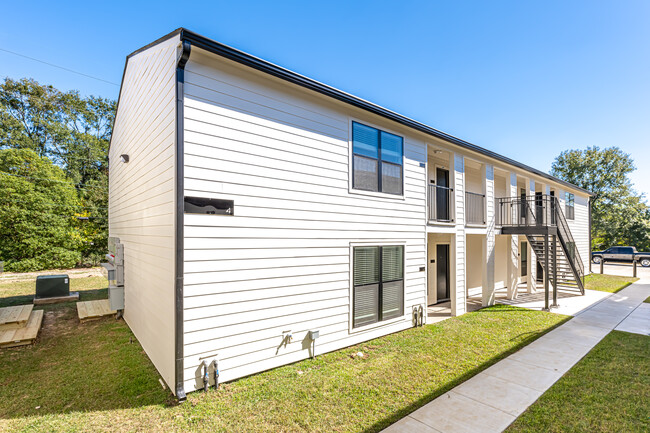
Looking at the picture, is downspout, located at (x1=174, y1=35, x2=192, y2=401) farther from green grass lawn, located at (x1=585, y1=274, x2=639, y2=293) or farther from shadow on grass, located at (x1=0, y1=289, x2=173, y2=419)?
green grass lawn, located at (x1=585, y1=274, x2=639, y2=293)

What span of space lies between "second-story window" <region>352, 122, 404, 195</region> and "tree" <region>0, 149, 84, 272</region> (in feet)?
64.5

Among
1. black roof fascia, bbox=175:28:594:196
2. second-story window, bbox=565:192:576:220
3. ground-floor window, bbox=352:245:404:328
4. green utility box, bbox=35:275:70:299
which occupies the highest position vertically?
black roof fascia, bbox=175:28:594:196

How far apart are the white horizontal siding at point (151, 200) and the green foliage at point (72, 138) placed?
1515cm

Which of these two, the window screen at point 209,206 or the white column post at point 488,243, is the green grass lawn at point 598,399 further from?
the window screen at point 209,206

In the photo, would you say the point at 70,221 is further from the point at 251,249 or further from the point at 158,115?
the point at 251,249

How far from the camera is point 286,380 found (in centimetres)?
433

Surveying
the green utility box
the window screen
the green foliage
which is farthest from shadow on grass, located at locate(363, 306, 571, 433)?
the green foliage

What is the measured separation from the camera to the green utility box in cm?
930

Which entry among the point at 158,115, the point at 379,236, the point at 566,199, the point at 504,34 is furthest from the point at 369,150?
the point at 566,199

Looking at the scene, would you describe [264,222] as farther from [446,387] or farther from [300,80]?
[446,387]

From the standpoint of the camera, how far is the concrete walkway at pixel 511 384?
3357 mm

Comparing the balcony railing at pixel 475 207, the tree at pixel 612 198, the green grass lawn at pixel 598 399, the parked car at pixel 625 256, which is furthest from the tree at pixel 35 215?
the tree at pixel 612 198

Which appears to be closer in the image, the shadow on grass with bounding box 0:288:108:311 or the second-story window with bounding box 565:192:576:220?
the shadow on grass with bounding box 0:288:108:311

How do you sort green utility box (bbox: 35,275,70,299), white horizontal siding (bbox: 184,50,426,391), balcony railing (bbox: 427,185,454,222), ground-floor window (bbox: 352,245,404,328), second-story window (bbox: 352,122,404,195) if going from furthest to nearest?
green utility box (bbox: 35,275,70,299) < balcony railing (bbox: 427,185,454,222) < second-story window (bbox: 352,122,404,195) < ground-floor window (bbox: 352,245,404,328) < white horizontal siding (bbox: 184,50,426,391)
